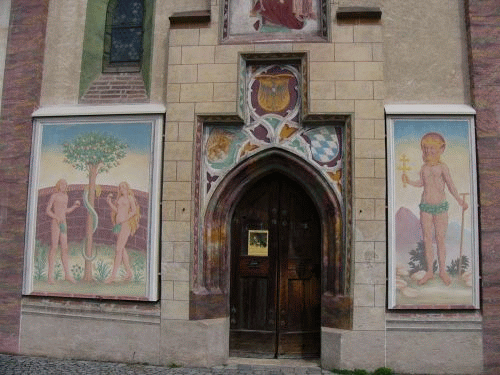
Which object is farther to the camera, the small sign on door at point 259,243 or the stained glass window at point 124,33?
the stained glass window at point 124,33

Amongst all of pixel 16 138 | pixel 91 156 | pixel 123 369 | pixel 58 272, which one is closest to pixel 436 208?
pixel 123 369

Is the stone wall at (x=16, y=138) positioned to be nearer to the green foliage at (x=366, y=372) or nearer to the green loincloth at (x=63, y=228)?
the green loincloth at (x=63, y=228)

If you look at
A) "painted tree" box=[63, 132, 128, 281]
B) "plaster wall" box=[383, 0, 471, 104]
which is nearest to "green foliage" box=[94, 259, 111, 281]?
"painted tree" box=[63, 132, 128, 281]

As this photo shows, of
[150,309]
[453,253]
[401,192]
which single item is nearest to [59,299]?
[150,309]

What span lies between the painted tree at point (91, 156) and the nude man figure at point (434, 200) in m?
4.23

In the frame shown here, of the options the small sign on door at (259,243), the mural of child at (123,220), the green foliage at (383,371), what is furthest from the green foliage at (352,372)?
the mural of child at (123,220)

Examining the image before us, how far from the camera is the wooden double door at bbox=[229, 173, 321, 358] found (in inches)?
310

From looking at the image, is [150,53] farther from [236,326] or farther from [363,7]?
[236,326]

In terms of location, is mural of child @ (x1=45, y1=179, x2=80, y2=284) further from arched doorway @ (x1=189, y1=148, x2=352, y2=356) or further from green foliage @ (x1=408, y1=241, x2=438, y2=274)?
green foliage @ (x1=408, y1=241, x2=438, y2=274)

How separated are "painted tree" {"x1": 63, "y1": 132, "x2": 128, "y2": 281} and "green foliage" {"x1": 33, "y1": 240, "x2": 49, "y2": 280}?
683 millimetres

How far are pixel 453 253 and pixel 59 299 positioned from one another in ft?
18.8

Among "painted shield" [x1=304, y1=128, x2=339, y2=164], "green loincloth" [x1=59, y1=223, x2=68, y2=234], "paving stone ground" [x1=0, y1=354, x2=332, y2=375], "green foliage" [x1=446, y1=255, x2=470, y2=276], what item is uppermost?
"painted shield" [x1=304, y1=128, x2=339, y2=164]

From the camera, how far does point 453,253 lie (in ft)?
24.2

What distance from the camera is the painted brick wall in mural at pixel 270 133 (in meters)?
7.64
